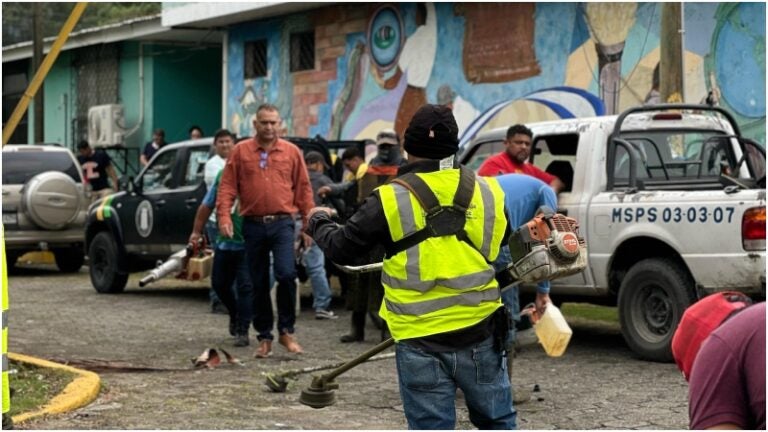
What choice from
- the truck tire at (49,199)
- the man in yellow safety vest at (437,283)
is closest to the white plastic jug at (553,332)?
the man in yellow safety vest at (437,283)

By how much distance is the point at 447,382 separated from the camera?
210 inches

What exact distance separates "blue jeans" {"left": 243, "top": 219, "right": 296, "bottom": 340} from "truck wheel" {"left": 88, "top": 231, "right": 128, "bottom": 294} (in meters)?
6.34

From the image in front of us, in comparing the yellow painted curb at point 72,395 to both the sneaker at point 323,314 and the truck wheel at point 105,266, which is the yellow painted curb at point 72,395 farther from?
the truck wheel at point 105,266

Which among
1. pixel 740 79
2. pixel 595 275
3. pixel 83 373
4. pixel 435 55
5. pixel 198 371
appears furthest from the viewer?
pixel 435 55

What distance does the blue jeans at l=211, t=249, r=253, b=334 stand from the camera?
37.8 feet

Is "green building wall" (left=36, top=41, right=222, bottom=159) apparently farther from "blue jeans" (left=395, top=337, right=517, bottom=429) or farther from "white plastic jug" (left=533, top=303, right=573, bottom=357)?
"blue jeans" (left=395, top=337, right=517, bottom=429)

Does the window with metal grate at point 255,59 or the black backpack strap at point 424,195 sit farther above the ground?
the window with metal grate at point 255,59

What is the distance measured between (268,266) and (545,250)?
5506 mm

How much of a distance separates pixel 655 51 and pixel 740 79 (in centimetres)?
147

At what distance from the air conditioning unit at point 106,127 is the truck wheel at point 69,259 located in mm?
9146

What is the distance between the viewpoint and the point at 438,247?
536 centimetres

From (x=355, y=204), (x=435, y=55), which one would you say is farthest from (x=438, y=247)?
(x=435, y=55)

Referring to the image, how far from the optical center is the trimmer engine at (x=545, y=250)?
555 centimetres

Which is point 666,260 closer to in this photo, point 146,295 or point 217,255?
point 217,255
